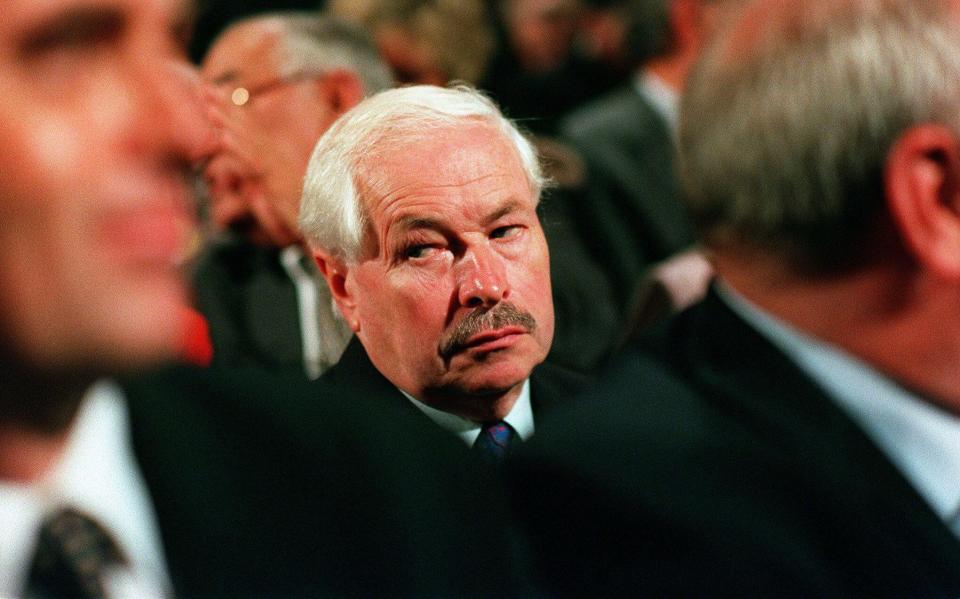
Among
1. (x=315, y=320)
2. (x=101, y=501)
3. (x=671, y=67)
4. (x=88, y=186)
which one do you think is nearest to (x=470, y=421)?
(x=315, y=320)

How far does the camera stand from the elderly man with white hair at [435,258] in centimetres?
157

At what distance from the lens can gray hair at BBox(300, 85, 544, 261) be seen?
5.15 feet

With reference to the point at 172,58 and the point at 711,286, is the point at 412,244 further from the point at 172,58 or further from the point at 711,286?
the point at 172,58

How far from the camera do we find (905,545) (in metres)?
1.33

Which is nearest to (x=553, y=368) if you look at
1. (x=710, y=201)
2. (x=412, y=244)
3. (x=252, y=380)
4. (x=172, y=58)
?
(x=412, y=244)

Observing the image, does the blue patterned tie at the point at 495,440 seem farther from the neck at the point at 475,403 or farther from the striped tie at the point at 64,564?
the striped tie at the point at 64,564

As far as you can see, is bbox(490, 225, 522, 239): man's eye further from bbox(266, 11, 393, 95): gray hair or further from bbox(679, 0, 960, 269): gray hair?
bbox(266, 11, 393, 95): gray hair

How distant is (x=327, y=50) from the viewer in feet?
6.57

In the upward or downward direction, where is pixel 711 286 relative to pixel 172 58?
downward

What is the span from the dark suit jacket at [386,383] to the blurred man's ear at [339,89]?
1.24ft

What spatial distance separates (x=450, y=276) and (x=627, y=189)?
5.16 ft

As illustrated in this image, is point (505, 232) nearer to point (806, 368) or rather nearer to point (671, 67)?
point (806, 368)

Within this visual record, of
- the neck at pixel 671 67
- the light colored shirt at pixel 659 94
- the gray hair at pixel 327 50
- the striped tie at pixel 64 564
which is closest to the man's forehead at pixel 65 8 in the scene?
the striped tie at pixel 64 564

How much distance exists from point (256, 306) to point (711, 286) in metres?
0.71
